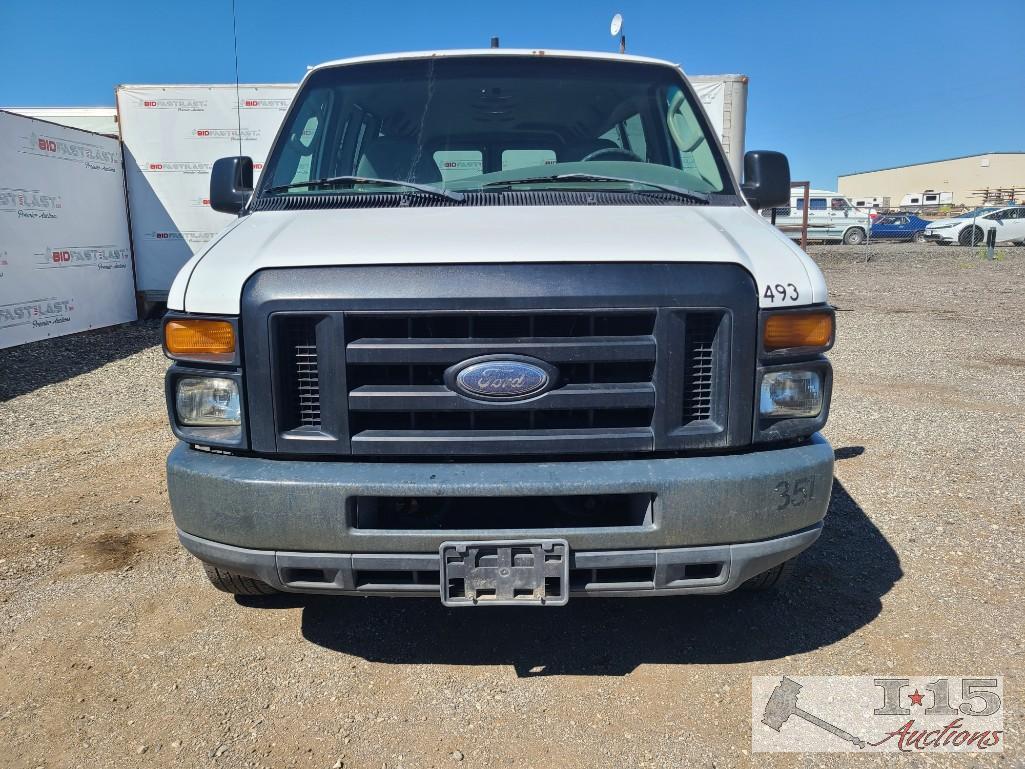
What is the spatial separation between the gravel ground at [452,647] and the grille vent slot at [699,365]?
42.6 inches

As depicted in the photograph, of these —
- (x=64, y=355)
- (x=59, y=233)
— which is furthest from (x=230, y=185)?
(x=59, y=233)

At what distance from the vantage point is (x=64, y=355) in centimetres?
998

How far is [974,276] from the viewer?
20.4 meters

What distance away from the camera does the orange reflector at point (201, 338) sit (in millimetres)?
2604

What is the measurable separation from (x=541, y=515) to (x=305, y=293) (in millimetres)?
1083

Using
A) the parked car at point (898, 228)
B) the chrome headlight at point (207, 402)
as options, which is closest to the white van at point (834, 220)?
the parked car at point (898, 228)

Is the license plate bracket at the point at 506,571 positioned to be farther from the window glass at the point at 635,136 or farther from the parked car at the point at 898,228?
the parked car at the point at 898,228

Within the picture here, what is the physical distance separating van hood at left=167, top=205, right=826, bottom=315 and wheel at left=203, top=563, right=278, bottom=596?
1.15 meters

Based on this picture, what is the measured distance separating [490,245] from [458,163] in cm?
126

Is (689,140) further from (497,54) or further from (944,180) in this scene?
(944,180)

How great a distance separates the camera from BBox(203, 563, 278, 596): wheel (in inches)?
126

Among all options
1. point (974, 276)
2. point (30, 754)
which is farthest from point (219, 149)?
point (974, 276)

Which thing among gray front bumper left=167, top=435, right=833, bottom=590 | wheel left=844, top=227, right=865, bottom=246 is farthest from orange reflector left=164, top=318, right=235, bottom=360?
wheel left=844, top=227, right=865, bottom=246

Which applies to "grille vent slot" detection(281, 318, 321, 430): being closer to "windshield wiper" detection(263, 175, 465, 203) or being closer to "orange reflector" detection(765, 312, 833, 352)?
"windshield wiper" detection(263, 175, 465, 203)
